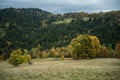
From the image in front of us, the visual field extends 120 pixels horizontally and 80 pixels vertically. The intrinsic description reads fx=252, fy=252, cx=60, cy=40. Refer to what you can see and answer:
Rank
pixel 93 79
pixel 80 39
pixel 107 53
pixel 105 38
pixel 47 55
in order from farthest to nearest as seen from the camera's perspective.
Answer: pixel 105 38, pixel 47 55, pixel 107 53, pixel 80 39, pixel 93 79

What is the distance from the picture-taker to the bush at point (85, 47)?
318 feet

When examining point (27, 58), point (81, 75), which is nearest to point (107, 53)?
point (27, 58)

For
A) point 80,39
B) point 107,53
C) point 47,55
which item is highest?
point 80,39

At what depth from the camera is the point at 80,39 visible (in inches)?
3912

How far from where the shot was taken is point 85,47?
96812 millimetres

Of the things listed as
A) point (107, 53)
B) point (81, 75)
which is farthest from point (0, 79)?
point (107, 53)

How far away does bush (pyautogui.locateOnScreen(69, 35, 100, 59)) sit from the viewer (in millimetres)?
96875

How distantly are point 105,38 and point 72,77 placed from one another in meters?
134

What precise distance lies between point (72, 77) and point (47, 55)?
90035 mm

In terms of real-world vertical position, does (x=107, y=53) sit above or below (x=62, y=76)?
below

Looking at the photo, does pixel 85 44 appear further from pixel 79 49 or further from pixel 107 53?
pixel 107 53

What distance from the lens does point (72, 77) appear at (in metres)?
47.1

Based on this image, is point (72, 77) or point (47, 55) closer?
point (72, 77)

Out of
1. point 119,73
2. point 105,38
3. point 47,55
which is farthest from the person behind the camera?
point 105,38
